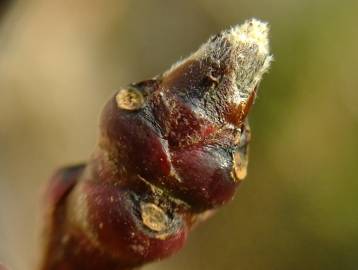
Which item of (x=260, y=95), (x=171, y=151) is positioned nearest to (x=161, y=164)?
(x=171, y=151)

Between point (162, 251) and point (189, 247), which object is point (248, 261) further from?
point (162, 251)

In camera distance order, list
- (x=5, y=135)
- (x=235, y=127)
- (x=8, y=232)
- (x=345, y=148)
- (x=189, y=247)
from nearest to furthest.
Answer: (x=235, y=127)
(x=8, y=232)
(x=5, y=135)
(x=189, y=247)
(x=345, y=148)

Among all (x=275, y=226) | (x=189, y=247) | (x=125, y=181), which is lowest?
(x=275, y=226)

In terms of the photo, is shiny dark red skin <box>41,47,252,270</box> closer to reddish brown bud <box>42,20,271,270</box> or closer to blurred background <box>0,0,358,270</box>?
reddish brown bud <box>42,20,271,270</box>

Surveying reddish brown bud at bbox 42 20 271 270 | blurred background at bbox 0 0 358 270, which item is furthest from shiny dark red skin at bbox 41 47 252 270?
blurred background at bbox 0 0 358 270

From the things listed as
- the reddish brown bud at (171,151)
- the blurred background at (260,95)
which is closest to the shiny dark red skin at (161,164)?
the reddish brown bud at (171,151)

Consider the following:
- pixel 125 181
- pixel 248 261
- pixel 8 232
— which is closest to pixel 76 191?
pixel 125 181
